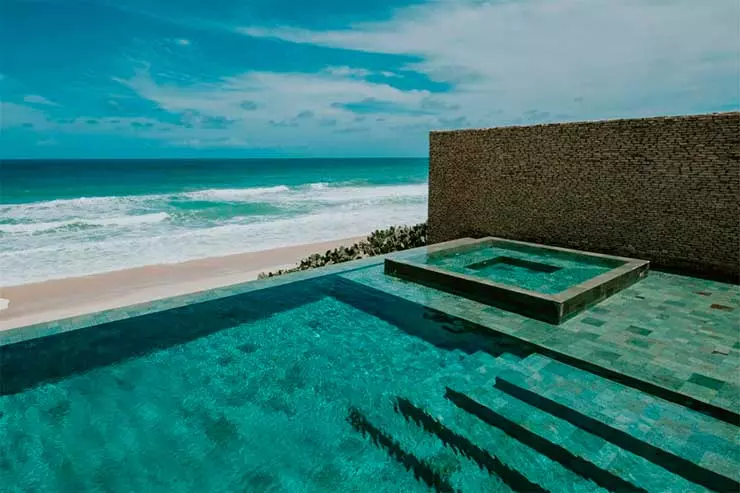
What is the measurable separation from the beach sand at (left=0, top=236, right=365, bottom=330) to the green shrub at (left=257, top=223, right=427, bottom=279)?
1279 millimetres

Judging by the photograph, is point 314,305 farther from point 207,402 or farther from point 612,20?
point 612,20

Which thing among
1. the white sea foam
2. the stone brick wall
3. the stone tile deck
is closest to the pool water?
the stone tile deck

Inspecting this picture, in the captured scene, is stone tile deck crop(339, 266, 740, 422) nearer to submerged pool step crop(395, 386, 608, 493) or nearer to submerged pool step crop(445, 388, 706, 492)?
submerged pool step crop(445, 388, 706, 492)

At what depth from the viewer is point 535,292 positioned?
554 cm

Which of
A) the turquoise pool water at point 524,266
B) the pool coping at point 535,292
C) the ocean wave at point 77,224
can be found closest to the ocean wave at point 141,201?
the ocean wave at point 77,224

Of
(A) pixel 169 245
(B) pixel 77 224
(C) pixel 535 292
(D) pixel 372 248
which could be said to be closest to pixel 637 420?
(C) pixel 535 292

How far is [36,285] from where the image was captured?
9969 millimetres

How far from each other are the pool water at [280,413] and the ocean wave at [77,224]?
50.3 ft

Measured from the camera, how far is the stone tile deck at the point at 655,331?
392 cm

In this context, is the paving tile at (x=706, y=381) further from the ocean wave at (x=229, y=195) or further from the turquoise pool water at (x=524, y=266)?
the ocean wave at (x=229, y=195)

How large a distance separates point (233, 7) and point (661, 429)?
1057 centimetres

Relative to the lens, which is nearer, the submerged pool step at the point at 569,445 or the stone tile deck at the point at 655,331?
the submerged pool step at the point at 569,445

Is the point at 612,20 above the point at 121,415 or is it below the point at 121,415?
above

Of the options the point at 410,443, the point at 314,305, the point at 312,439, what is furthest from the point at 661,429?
the point at 314,305
